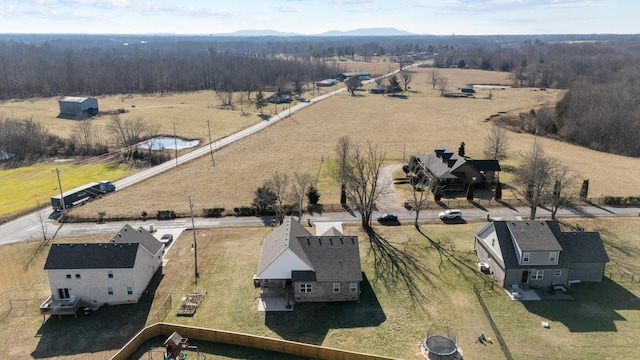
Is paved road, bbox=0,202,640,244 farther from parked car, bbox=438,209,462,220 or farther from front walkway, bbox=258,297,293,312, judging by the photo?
front walkway, bbox=258,297,293,312

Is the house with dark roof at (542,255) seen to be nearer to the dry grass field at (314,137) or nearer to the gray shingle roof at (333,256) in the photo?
the gray shingle roof at (333,256)

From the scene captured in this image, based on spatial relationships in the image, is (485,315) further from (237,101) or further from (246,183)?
(237,101)

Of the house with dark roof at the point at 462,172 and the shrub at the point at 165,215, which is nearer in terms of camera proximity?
the shrub at the point at 165,215

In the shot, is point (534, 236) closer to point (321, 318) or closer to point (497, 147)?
point (321, 318)

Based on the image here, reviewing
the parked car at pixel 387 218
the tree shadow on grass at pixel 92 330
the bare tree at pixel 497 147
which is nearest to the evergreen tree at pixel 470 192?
the parked car at pixel 387 218

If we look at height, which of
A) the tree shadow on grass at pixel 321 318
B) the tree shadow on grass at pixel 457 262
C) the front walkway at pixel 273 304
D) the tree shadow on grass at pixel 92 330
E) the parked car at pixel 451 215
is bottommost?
the tree shadow on grass at pixel 92 330

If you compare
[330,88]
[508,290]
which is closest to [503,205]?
[508,290]
